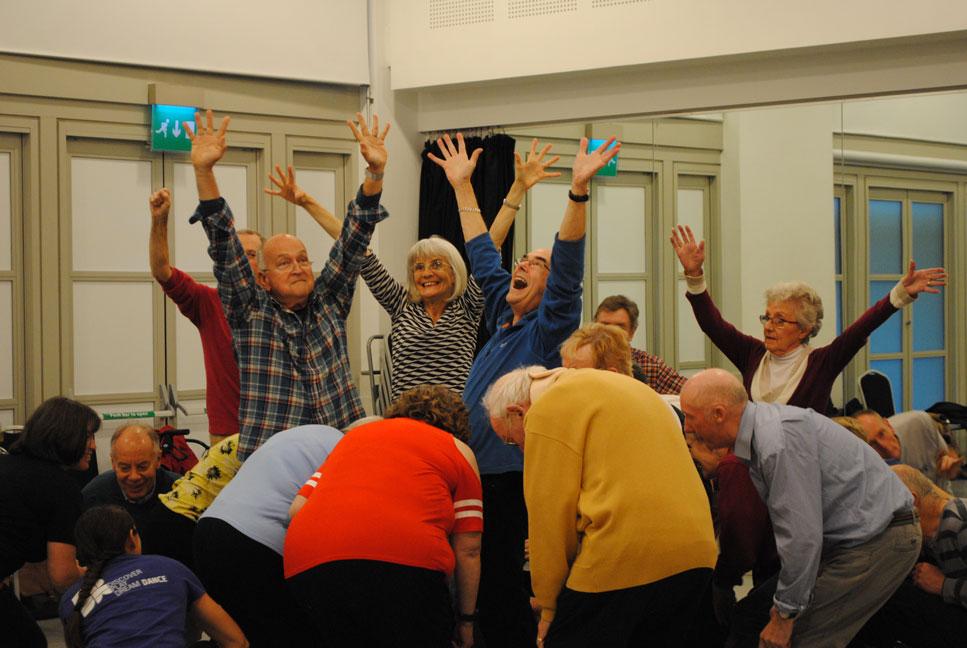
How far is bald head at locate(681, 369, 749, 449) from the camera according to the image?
8.63 ft

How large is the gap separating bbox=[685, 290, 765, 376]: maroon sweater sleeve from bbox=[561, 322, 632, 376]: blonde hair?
1.64 meters

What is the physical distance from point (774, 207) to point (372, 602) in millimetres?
4000

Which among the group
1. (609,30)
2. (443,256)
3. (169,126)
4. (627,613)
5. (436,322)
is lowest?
(627,613)

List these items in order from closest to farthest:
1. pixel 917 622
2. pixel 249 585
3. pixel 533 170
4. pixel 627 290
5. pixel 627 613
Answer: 1. pixel 627 613
2. pixel 249 585
3. pixel 917 622
4. pixel 533 170
5. pixel 627 290

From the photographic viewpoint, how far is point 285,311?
11.4 ft

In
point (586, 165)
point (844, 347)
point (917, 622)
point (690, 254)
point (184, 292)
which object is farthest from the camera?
point (690, 254)

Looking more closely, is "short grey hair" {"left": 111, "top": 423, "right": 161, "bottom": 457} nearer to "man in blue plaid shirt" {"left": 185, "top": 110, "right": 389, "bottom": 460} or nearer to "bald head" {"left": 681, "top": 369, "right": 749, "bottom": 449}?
"man in blue plaid shirt" {"left": 185, "top": 110, "right": 389, "bottom": 460}

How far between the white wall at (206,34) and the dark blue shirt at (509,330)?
2.75 meters

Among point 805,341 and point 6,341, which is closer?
point 805,341

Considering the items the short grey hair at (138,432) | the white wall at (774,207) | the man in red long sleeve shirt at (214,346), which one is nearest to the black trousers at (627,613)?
the man in red long sleeve shirt at (214,346)

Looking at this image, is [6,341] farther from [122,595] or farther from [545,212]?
[545,212]

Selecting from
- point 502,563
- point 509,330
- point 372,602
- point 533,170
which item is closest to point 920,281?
point 533,170

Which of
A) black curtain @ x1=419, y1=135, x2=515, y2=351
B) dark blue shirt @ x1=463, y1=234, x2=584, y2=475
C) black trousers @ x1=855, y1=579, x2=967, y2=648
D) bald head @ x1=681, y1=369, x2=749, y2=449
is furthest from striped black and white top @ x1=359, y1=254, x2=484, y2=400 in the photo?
black curtain @ x1=419, y1=135, x2=515, y2=351

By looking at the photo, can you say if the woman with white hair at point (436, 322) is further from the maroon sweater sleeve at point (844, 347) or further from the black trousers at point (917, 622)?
the black trousers at point (917, 622)
